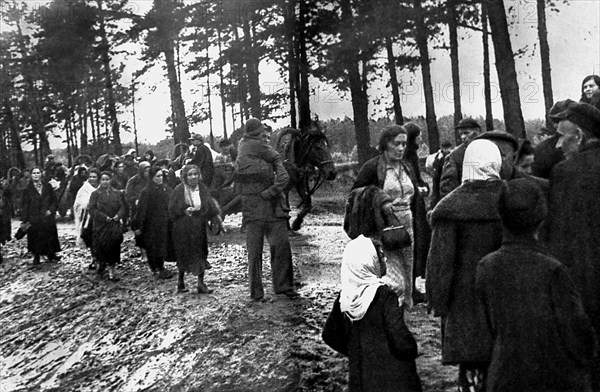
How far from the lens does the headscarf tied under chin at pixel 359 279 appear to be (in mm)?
4941

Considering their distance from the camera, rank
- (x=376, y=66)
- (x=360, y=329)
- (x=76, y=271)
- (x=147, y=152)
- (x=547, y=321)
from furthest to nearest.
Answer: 1. (x=376, y=66)
2. (x=147, y=152)
3. (x=76, y=271)
4. (x=360, y=329)
5. (x=547, y=321)

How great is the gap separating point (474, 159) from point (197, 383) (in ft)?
12.2

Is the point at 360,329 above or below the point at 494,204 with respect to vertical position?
below

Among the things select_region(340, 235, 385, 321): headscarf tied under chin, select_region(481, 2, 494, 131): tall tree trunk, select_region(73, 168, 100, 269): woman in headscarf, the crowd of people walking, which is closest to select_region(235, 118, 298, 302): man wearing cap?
the crowd of people walking

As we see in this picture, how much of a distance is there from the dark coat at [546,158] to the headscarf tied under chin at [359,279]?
197 centimetres

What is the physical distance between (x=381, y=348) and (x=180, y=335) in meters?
4.46

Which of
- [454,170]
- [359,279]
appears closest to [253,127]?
[454,170]

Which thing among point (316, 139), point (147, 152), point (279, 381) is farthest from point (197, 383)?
point (147, 152)

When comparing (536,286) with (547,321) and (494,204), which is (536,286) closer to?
(547,321)

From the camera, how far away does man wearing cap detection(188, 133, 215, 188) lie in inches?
671

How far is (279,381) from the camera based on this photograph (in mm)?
→ 7004

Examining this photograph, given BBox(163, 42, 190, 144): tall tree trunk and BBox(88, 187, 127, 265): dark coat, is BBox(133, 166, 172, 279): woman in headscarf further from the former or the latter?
BBox(163, 42, 190, 144): tall tree trunk

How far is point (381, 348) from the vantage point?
5.00 metres

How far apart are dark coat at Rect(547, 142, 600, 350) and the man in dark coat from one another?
113 cm
